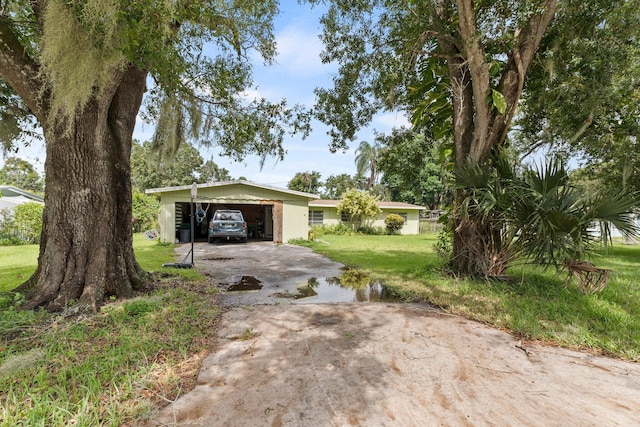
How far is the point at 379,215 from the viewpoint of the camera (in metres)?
23.0

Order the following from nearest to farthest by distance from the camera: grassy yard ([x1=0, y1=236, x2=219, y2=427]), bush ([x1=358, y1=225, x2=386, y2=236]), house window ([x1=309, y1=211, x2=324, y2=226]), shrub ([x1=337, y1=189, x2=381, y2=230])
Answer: grassy yard ([x1=0, y1=236, x2=219, y2=427])
shrub ([x1=337, y1=189, x2=381, y2=230])
house window ([x1=309, y1=211, x2=324, y2=226])
bush ([x1=358, y1=225, x2=386, y2=236])

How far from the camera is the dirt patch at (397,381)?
7.00 feet

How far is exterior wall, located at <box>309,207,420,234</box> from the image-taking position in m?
22.2

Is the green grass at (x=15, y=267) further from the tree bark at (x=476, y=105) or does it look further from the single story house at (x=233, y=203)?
the tree bark at (x=476, y=105)

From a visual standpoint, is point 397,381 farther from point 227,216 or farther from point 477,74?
point 227,216

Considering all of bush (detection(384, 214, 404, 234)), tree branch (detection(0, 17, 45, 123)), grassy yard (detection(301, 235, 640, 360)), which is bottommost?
grassy yard (detection(301, 235, 640, 360))

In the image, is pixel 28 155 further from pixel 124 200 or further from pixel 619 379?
pixel 619 379

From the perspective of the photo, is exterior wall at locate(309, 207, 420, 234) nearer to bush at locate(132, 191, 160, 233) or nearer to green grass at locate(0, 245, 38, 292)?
bush at locate(132, 191, 160, 233)

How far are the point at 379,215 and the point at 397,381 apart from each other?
20.8 metres

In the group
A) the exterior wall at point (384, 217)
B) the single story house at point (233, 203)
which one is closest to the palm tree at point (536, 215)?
the single story house at point (233, 203)

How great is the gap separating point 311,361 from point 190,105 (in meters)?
5.90

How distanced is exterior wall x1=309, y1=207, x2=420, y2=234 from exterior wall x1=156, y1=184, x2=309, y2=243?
5938 millimetres

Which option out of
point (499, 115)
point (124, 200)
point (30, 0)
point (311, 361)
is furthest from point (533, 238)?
point (30, 0)

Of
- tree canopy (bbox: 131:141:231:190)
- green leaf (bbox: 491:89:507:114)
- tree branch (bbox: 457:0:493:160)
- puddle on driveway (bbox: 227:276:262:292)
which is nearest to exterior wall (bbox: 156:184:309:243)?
puddle on driveway (bbox: 227:276:262:292)
